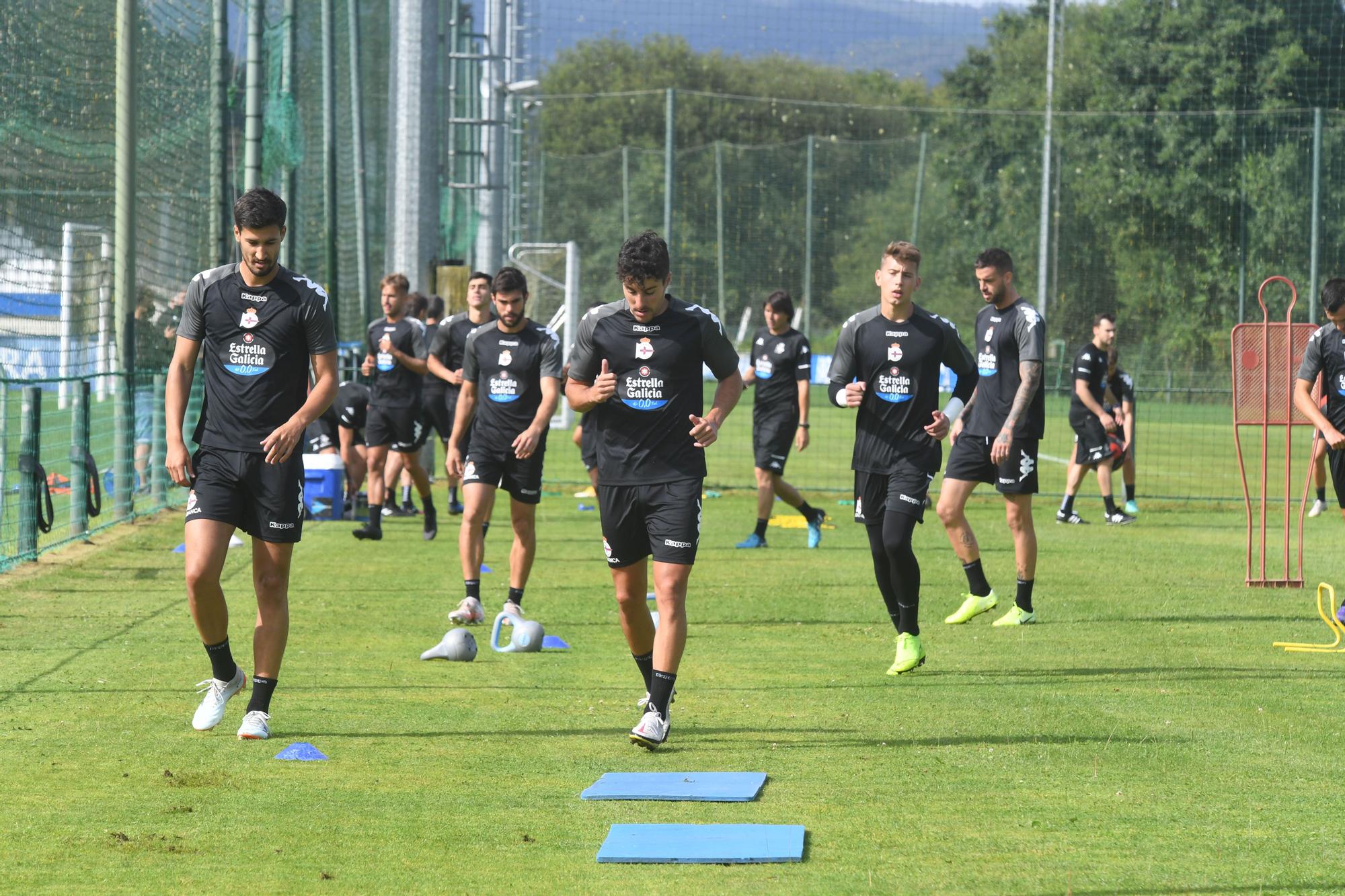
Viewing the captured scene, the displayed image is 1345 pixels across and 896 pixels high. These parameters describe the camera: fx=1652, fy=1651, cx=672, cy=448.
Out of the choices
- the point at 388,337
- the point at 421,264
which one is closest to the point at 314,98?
the point at 421,264

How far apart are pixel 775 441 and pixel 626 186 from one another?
21.6m

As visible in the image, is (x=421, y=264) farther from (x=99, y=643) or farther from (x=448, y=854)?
(x=448, y=854)

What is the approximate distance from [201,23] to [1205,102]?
23.6 metres

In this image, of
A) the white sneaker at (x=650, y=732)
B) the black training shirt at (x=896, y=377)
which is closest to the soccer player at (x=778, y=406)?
the black training shirt at (x=896, y=377)

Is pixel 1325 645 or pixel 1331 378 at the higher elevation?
pixel 1331 378

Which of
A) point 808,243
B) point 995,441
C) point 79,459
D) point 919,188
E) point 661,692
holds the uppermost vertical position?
point 919,188

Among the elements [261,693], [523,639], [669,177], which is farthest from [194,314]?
[669,177]

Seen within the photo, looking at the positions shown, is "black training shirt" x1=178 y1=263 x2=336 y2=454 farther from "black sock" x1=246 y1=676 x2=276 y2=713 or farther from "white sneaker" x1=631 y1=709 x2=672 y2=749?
"white sneaker" x1=631 y1=709 x2=672 y2=749

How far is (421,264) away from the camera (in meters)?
19.6

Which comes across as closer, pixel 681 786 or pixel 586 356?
pixel 681 786

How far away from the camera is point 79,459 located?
13.0m

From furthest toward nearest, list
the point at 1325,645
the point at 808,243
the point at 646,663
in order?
the point at 808,243, the point at 1325,645, the point at 646,663

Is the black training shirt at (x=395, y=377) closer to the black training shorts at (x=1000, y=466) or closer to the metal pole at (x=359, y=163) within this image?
the black training shorts at (x=1000, y=466)

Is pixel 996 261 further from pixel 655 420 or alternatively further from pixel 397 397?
pixel 397 397
